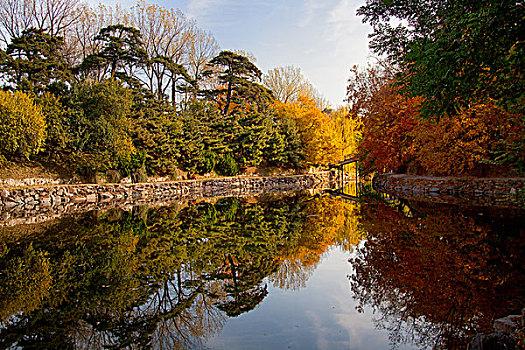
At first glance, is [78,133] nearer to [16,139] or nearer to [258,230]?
[16,139]

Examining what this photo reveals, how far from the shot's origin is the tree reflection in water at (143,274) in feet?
12.7

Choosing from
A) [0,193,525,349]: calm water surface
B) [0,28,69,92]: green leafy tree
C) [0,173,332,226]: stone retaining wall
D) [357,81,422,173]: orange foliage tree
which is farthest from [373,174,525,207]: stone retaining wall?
[0,28,69,92]: green leafy tree

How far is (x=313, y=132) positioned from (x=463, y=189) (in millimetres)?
18537

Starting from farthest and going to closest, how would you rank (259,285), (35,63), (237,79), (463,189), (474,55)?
(237,79) < (35,63) < (463,189) < (259,285) < (474,55)

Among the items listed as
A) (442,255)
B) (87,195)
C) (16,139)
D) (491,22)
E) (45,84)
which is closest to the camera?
(491,22)

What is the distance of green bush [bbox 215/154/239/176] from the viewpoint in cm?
2911

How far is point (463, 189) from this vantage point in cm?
1812

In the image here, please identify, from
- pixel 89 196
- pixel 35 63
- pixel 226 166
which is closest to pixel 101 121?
pixel 89 196

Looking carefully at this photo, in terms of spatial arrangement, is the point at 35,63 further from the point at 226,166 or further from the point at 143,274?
the point at 143,274

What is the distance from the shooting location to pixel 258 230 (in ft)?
31.1

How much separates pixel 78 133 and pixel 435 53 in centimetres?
1843

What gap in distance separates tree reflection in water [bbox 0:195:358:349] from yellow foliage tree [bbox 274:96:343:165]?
24508 millimetres

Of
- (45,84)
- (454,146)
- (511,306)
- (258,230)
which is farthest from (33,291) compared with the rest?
(45,84)

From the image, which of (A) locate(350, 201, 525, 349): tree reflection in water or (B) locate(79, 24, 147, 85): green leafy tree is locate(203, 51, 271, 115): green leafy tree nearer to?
(B) locate(79, 24, 147, 85): green leafy tree
